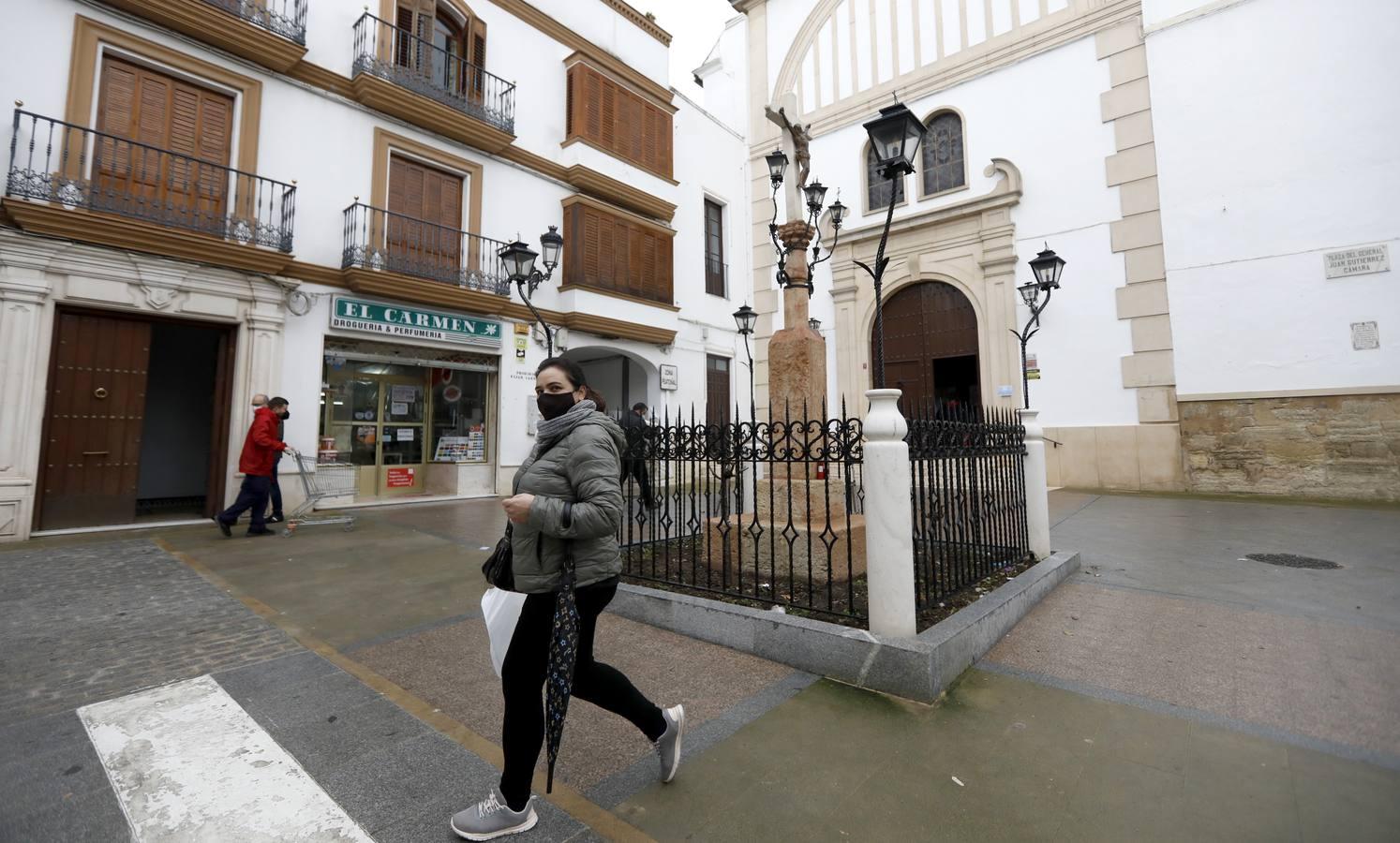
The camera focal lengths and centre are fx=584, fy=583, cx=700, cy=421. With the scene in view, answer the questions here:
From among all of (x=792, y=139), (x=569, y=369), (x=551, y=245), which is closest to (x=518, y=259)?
(x=551, y=245)

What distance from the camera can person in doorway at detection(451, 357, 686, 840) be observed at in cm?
194

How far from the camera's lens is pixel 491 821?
6.32ft

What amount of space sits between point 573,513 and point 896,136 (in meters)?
4.05

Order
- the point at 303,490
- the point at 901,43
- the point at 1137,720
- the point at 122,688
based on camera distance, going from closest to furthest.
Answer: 1. the point at 1137,720
2. the point at 122,688
3. the point at 303,490
4. the point at 901,43

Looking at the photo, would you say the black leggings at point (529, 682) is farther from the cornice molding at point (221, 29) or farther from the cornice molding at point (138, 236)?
the cornice molding at point (221, 29)

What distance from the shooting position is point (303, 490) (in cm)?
888

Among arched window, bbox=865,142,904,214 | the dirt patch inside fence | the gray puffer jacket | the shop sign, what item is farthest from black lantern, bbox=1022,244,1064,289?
the gray puffer jacket

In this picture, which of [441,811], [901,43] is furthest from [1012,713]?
[901,43]

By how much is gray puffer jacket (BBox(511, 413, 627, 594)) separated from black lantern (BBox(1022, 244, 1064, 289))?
417 inches

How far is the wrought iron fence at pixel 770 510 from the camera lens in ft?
12.1

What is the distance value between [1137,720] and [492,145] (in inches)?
492

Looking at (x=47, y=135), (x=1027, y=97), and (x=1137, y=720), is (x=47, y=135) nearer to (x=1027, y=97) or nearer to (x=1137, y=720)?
(x=1137, y=720)

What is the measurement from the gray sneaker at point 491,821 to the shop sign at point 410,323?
9387 mm

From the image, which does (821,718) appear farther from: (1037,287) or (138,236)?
(1037,287)
